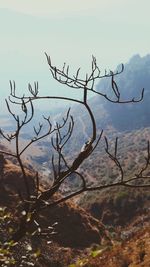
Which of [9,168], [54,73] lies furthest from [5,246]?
[9,168]

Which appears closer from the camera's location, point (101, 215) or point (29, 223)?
point (29, 223)

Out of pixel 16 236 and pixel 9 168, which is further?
pixel 9 168

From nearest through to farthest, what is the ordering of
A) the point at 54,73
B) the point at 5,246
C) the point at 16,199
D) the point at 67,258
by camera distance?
the point at 5,246 → the point at 54,73 → the point at 67,258 → the point at 16,199

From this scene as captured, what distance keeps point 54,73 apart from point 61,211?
2961 cm

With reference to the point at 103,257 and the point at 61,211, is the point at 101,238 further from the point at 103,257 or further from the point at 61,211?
the point at 103,257

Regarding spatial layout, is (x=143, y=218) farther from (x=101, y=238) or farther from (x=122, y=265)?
(x=122, y=265)

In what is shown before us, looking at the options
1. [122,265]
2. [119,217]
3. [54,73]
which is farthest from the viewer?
[119,217]

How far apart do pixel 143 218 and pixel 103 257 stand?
1164 inches

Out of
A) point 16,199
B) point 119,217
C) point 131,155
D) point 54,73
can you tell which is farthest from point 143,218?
point 131,155

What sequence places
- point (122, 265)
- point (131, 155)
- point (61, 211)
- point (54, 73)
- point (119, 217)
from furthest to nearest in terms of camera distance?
point (131, 155) → point (119, 217) → point (61, 211) → point (122, 265) → point (54, 73)

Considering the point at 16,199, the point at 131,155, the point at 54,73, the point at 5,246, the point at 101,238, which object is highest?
the point at 54,73

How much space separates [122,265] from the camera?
1645 centimetres

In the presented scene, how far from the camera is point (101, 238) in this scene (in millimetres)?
33781

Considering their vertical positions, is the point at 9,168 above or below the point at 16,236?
below
